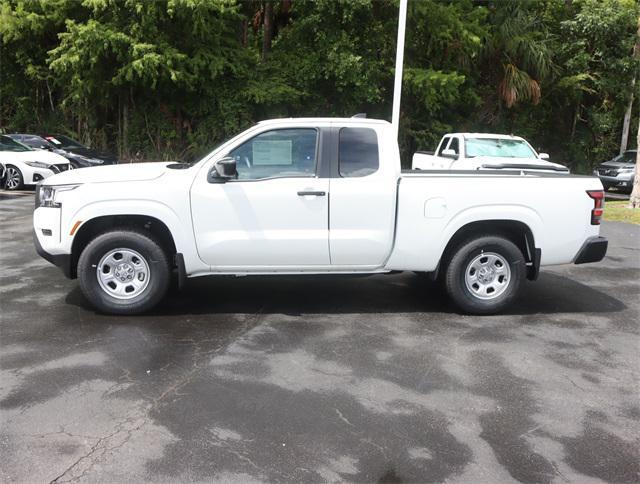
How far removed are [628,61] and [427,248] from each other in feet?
70.8

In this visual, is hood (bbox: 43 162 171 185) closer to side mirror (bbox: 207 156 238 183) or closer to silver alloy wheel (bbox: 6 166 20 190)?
side mirror (bbox: 207 156 238 183)

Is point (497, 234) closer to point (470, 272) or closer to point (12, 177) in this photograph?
point (470, 272)

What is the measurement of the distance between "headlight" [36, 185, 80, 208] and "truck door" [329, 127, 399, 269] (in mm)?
2433

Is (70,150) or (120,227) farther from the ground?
(70,150)

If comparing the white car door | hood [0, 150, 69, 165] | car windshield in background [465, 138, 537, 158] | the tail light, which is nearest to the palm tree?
car windshield in background [465, 138, 537, 158]

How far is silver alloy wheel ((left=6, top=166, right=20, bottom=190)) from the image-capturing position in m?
15.8

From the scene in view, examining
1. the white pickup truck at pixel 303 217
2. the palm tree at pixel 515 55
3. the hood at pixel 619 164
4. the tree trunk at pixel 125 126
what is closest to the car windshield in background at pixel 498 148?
the hood at pixel 619 164

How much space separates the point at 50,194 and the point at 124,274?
102cm

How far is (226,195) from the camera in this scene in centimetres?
576

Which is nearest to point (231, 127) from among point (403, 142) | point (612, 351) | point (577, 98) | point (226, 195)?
point (403, 142)

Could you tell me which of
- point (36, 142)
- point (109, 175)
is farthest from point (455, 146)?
point (36, 142)

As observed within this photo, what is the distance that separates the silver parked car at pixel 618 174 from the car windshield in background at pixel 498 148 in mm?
6821

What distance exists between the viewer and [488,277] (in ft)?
20.6

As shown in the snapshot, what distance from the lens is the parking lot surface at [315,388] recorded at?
11.2ft
